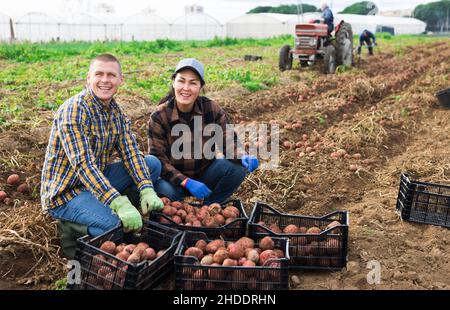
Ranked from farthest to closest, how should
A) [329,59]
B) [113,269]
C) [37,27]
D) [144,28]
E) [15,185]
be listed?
[144,28]
[37,27]
[329,59]
[15,185]
[113,269]

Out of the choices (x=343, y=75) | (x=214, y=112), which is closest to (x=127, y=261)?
(x=214, y=112)

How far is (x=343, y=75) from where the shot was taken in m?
12.5

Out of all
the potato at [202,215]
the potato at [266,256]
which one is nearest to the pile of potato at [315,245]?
the potato at [266,256]

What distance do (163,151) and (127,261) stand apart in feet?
4.75

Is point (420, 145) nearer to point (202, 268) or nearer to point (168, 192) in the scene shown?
point (168, 192)

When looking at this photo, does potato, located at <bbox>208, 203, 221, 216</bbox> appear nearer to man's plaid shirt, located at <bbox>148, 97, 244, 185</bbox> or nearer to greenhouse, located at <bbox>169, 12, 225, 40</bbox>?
man's plaid shirt, located at <bbox>148, 97, 244, 185</bbox>

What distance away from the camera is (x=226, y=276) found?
2.93 meters

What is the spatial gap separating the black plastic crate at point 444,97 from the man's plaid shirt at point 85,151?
663 cm

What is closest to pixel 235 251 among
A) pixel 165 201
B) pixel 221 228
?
pixel 221 228

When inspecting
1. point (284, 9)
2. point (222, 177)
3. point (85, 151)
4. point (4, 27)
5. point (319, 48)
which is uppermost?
point (284, 9)

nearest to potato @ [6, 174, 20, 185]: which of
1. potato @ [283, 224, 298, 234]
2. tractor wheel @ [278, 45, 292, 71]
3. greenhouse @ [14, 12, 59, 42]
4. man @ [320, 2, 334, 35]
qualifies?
potato @ [283, 224, 298, 234]

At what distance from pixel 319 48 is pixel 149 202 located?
10.9 metres

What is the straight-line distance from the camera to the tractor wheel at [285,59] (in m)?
13.6

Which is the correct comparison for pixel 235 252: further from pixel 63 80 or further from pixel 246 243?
pixel 63 80
